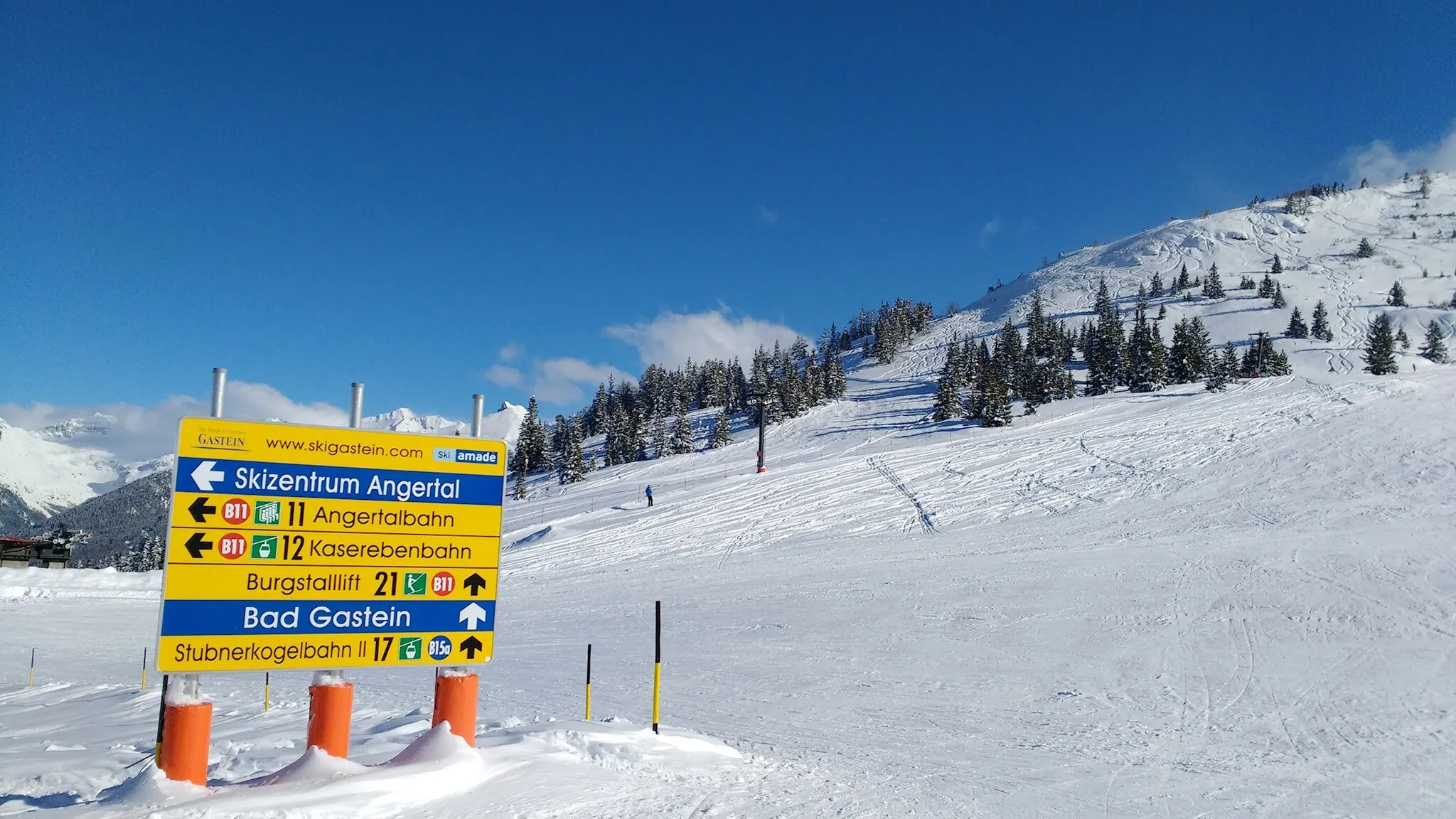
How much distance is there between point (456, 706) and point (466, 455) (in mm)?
2171

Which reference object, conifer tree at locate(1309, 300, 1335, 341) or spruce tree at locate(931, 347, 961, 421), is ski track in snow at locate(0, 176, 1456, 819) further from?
conifer tree at locate(1309, 300, 1335, 341)

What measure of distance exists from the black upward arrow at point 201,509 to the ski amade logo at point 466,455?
1.69m

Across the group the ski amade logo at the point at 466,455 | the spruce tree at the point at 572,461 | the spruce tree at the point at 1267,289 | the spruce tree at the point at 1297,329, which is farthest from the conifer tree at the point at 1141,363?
the ski amade logo at the point at 466,455

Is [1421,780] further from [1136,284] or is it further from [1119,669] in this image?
[1136,284]

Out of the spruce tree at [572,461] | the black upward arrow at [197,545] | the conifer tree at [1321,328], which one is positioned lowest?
the black upward arrow at [197,545]

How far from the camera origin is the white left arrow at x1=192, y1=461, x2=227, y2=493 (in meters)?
5.82

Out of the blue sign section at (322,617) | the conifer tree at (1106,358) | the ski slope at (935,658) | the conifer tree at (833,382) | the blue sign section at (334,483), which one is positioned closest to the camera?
the blue sign section at (322,617)

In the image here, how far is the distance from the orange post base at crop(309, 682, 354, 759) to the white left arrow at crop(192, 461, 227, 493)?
1.80 metres

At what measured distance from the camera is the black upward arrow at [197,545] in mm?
5773

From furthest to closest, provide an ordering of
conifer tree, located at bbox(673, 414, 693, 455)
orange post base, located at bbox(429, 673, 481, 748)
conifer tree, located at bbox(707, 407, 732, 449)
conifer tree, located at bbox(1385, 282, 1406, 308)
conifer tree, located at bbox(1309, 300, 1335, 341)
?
conifer tree, located at bbox(1385, 282, 1406, 308)
conifer tree, located at bbox(1309, 300, 1335, 341)
conifer tree, located at bbox(673, 414, 693, 455)
conifer tree, located at bbox(707, 407, 732, 449)
orange post base, located at bbox(429, 673, 481, 748)

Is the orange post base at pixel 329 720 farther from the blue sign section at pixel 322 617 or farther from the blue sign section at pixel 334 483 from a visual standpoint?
the blue sign section at pixel 334 483

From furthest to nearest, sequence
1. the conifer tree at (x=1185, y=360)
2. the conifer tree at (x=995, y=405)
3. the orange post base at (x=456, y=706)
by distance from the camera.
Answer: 1. the conifer tree at (x=1185, y=360)
2. the conifer tree at (x=995, y=405)
3. the orange post base at (x=456, y=706)

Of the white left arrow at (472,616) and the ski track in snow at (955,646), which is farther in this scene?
the ski track in snow at (955,646)

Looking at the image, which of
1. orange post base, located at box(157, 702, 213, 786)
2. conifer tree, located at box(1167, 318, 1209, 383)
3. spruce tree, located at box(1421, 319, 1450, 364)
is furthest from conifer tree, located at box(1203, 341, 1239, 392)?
orange post base, located at box(157, 702, 213, 786)
